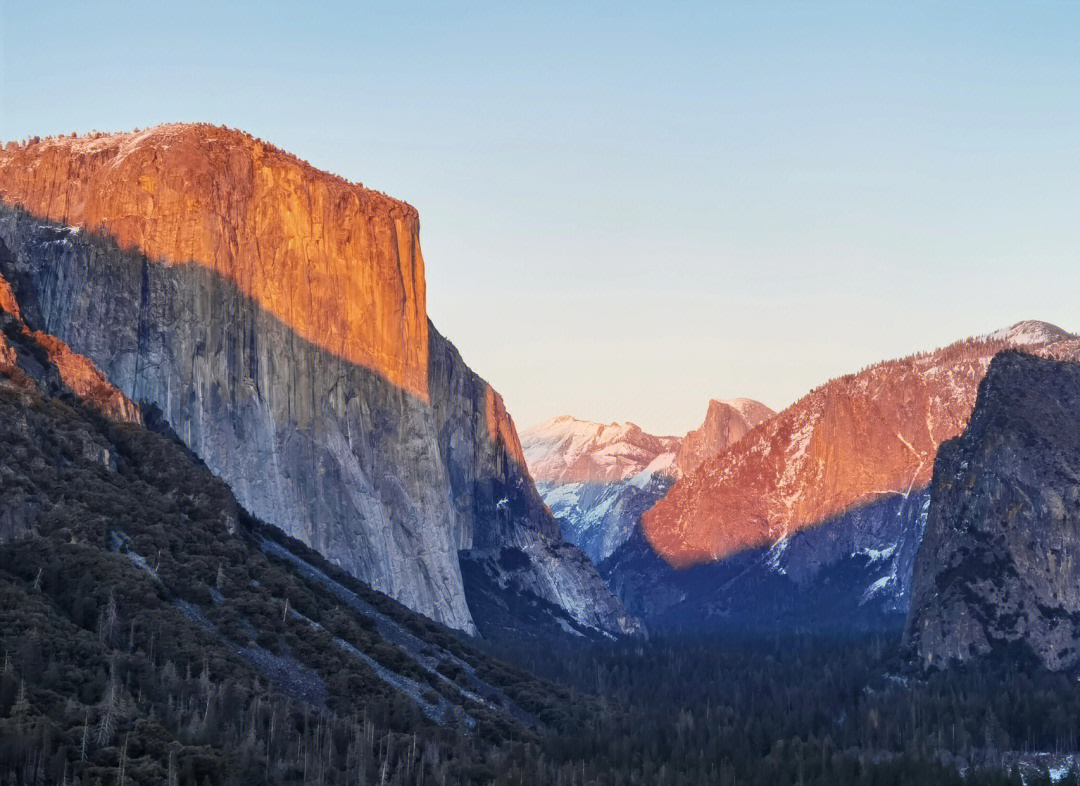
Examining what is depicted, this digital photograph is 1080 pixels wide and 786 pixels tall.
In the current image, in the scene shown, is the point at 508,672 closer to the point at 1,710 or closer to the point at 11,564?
the point at 11,564

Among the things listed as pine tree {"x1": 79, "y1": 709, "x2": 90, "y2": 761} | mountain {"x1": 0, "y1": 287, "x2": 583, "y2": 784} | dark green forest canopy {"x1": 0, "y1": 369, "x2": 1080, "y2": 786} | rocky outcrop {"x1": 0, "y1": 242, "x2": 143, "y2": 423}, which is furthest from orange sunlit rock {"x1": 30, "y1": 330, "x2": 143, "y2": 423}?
pine tree {"x1": 79, "y1": 709, "x2": 90, "y2": 761}

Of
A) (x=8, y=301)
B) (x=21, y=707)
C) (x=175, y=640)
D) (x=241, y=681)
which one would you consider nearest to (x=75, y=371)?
(x=8, y=301)

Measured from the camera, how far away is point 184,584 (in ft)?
465

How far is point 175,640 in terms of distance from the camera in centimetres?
12975

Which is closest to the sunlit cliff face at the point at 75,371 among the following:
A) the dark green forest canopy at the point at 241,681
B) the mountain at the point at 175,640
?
the mountain at the point at 175,640

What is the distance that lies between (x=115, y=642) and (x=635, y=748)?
58.8 meters

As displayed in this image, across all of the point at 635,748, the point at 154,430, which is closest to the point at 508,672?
the point at 635,748

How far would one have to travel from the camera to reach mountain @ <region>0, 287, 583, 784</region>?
107 metres

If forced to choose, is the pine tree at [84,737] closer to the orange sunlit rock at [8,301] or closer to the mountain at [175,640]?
the mountain at [175,640]

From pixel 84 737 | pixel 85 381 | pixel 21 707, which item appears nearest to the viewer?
pixel 84 737

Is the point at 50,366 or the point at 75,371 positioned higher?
the point at 75,371

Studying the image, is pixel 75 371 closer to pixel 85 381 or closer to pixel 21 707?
pixel 85 381

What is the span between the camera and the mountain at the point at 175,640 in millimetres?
106688

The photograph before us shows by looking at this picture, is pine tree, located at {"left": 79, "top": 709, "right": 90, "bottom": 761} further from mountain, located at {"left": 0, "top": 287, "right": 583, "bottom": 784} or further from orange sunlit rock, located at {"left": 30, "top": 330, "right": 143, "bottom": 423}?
orange sunlit rock, located at {"left": 30, "top": 330, "right": 143, "bottom": 423}
